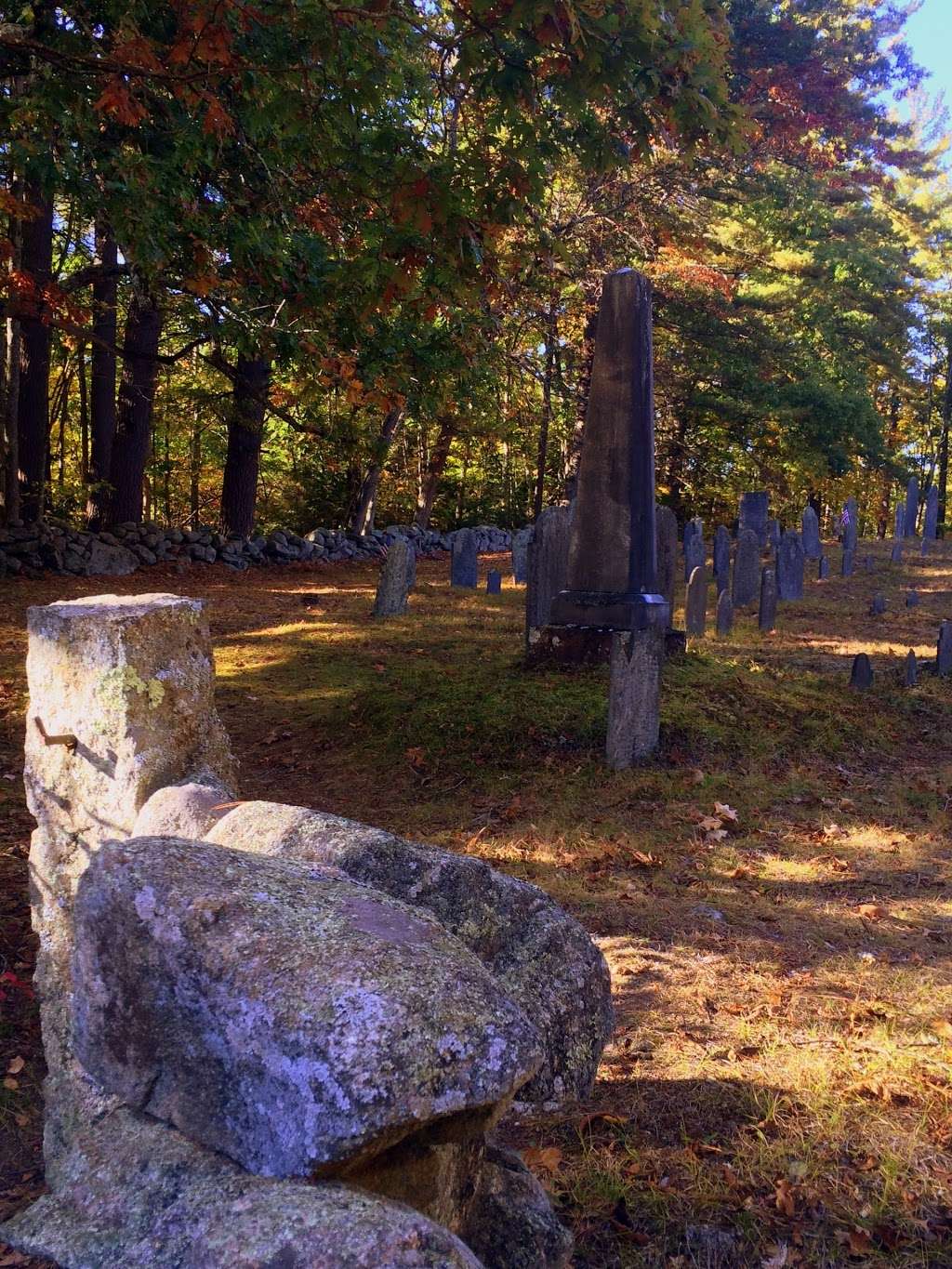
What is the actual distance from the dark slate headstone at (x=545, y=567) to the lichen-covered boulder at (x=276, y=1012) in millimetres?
8762

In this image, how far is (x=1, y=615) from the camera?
13164 mm

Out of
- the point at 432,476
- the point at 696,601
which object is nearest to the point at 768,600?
the point at 696,601

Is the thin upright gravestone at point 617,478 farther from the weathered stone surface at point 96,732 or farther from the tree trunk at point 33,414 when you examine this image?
the tree trunk at point 33,414

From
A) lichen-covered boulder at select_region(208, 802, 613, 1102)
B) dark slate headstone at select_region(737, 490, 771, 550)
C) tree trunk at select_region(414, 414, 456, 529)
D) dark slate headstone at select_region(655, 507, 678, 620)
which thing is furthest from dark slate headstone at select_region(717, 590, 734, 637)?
tree trunk at select_region(414, 414, 456, 529)

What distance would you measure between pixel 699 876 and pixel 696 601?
6.95 metres

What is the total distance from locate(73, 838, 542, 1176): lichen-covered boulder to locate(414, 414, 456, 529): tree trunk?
25.7m

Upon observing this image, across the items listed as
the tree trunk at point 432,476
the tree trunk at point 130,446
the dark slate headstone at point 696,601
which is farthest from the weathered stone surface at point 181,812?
the tree trunk at point 432,476

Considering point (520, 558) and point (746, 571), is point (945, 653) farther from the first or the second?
point (520, 558)

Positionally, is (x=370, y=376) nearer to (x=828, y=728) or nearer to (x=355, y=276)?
(x=355, y=276)

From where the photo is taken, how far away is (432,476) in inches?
1109

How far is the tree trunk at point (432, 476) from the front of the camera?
27828 mm

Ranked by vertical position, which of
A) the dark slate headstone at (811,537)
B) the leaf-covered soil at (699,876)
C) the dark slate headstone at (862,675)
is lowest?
the leaf-covered soil at (699,876)

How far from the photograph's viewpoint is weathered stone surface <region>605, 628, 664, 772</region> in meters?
A: 8.12

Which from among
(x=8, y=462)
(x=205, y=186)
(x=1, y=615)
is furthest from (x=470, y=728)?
(x=8, y=462)
